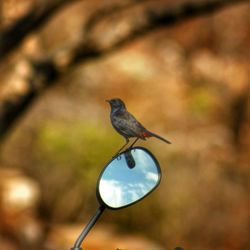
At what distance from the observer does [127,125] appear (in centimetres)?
Answer: 440

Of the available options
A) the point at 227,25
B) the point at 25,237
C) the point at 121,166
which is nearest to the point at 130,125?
the point at 121,166

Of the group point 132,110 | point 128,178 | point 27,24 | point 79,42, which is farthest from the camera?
point 132,110

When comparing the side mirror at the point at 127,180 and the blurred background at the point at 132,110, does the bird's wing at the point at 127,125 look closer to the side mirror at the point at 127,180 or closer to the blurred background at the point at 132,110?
the side mirror at the point at 127,180

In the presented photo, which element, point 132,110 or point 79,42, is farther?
point 132,110

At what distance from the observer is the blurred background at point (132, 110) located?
1105cm

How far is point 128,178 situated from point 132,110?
18.0 metres

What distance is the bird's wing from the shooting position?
14.4ft

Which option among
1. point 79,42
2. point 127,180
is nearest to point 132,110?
point 79,42

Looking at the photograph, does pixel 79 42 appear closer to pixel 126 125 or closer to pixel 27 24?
pixel 27 24

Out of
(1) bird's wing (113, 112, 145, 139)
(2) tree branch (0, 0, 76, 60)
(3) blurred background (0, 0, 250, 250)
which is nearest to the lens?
(1) bird's wing (113, 112, 145, 139)

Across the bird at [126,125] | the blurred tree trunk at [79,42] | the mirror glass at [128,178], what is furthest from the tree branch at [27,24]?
the mirror glass at [128,178]

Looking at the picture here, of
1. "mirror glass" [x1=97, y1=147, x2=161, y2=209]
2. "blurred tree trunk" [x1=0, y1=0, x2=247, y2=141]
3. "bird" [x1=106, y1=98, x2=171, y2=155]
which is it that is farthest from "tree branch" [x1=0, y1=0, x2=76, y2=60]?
"mirror glass" [x1=97, y1=147, x2=161, y2=209]

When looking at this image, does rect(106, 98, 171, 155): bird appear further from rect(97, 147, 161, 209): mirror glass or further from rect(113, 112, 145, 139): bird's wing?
rect(97, 147, 161, 209): mirror glass

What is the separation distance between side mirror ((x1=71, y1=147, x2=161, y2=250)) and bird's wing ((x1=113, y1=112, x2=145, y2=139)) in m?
0.52
